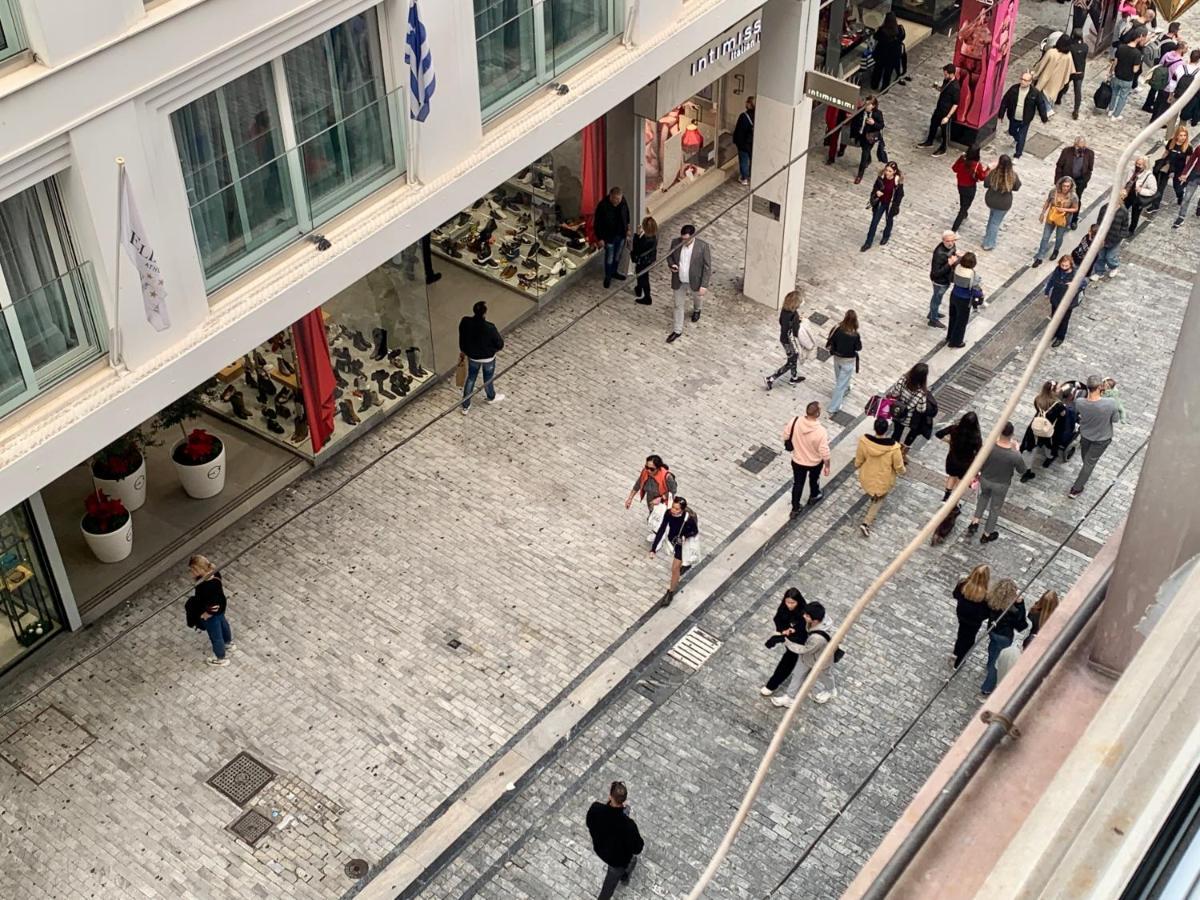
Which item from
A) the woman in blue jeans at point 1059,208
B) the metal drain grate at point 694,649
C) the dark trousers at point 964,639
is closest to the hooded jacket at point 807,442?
the metal drain grate at point 694,649

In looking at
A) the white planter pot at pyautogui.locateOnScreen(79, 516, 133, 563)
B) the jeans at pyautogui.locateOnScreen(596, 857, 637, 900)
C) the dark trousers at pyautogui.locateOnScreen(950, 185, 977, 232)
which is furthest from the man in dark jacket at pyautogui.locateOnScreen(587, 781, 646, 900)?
the dark trousers at pyautogui.locateOnScreen(950, 185, 977, 232)

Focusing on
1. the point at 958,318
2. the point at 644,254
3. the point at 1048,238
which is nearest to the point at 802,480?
the point at 958,318

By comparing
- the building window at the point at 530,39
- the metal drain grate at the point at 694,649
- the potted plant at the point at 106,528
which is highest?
the building window at the point at 530,39

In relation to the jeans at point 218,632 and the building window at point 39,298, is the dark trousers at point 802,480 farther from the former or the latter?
the building window at point 39,298

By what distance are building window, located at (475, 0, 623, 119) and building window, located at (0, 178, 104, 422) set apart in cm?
466

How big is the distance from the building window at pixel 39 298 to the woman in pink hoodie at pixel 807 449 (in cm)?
755

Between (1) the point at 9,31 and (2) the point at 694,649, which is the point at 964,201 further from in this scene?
(1) the point at 9,31

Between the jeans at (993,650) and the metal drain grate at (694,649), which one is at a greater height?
the jeans at (993,650)

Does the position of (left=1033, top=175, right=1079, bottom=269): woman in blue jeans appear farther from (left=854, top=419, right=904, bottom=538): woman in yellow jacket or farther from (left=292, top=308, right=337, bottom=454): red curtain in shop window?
(left=292, top=308, right=337, bottom=454): red curtain in shop window

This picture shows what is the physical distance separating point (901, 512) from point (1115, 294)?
6.16 meters

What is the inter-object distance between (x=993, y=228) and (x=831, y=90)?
4.15 meters

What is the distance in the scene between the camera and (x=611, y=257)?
21.0m

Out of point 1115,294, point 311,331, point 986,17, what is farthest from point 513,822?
point 986,17

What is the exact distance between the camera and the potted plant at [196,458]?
17.1m
